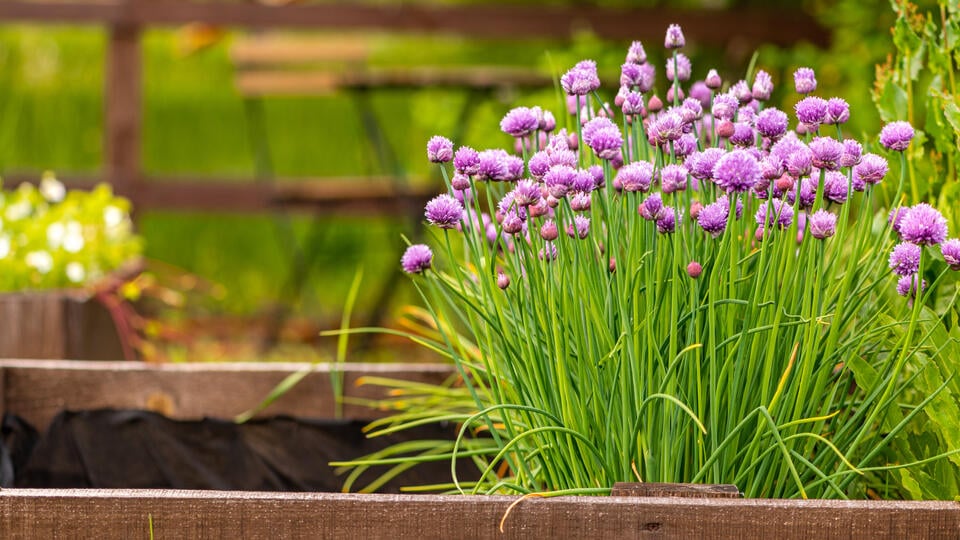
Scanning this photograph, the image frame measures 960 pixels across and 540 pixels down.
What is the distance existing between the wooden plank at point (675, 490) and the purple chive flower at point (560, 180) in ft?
0.88

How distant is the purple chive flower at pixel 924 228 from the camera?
1021 millimetres

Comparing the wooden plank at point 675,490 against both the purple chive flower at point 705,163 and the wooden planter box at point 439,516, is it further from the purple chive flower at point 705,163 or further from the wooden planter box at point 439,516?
the purple chive flower at point 705,163

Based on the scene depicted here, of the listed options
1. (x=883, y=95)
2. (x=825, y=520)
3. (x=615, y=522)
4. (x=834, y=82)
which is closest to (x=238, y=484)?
(x=615, y=522)

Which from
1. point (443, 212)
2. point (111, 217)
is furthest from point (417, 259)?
point (111, 217)

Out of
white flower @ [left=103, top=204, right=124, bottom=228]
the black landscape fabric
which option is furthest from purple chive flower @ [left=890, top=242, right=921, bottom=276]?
white flower @ [left=103, top=204, right=124, bottom=228]

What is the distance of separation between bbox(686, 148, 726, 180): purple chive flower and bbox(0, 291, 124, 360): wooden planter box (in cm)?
152

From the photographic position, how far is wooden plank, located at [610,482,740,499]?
1.00m

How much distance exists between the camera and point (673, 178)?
→ 109 cm

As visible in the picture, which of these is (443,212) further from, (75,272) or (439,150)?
(75,272)

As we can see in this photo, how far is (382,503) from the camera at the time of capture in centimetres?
98

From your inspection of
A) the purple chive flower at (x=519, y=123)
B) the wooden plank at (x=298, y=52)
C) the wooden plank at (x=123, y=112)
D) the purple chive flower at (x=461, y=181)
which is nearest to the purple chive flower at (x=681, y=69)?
the purple chive flower at (x=519, y=123)

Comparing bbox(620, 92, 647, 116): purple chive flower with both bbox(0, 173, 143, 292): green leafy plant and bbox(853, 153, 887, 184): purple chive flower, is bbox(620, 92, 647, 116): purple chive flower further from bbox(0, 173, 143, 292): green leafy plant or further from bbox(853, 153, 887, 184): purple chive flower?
bbox(0, 173, 143, 292): green leafy plant

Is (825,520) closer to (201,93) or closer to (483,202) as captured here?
(483,202)

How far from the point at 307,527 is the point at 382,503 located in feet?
0.22
